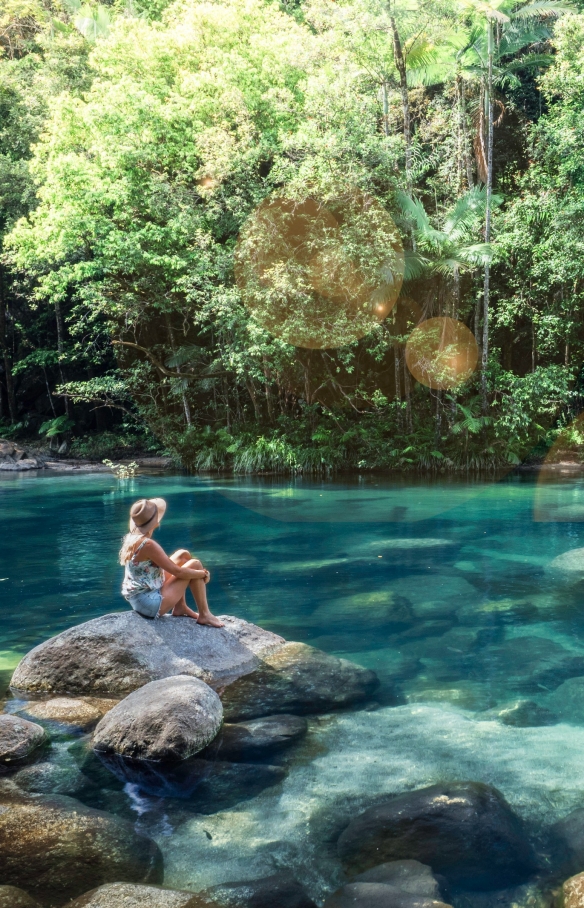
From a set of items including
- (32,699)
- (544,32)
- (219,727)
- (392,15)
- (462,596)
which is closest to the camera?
(219,727)

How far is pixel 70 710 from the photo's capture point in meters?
5.73

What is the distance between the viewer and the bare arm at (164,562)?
6.22 meters

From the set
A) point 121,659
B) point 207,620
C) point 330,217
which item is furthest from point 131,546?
point 330,217

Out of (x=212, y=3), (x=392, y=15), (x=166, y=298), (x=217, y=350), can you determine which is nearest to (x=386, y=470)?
(x=217, y=350)

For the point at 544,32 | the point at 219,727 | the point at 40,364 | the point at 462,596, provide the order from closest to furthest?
1. the point at 219,727
2. the point at 462,596
3. the point at 544,32
4. the point at 40,364

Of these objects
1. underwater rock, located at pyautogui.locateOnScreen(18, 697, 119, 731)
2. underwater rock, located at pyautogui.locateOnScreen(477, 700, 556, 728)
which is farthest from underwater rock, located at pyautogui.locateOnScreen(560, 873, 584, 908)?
underwater rock, located at pyautogui.locateOnScreen(18, 697, 119, 731)

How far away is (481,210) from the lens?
70.3 ft

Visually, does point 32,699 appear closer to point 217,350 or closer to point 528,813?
point 528,813

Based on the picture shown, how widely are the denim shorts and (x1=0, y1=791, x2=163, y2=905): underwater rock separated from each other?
218 centimetres

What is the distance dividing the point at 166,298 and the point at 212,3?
30.9ft

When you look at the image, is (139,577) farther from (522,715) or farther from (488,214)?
(488,214)

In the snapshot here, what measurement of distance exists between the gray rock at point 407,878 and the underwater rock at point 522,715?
2.12m

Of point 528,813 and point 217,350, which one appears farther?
point 217,350

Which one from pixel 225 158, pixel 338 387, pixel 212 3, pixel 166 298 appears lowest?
pixel 338 387
